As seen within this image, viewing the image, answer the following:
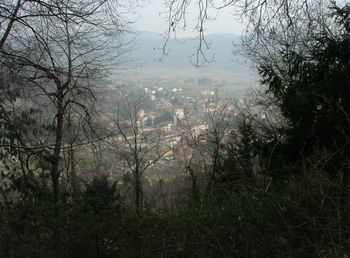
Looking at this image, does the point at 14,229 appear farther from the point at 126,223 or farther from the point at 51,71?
the point at 51,71

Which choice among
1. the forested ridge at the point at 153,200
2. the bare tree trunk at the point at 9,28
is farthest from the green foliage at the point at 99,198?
the bare tree trunk at the point at 9,28

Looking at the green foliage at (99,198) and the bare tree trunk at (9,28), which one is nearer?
the bare tree trunk at (9,28)

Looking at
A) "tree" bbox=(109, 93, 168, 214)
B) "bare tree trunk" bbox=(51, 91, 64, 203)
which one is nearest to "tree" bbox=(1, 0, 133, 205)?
"bare tree trunk" bbox=(51, 91, 64, 203)

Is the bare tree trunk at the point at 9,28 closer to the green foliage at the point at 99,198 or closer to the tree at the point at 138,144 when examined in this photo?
the green foliage at the point at 99,198

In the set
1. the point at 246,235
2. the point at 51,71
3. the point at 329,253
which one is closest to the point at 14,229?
the point at 51,71

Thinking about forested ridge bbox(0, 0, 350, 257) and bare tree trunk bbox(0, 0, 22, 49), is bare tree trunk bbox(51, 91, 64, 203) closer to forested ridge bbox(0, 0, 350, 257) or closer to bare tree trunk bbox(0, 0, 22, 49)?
forested ridge bbox(0, 0, 350, 257)

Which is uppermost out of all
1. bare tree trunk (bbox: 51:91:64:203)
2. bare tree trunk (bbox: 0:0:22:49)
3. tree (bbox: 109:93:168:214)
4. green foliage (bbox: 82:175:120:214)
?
bare tree trunk (bbox: 0:0:22:49)

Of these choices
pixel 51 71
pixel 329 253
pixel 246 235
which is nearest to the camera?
pixel 329 253

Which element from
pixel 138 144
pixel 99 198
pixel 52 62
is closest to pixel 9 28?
pixel 52 62

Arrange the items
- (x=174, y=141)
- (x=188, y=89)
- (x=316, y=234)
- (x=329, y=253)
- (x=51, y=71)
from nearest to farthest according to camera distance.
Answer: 1. (x=329, y=253)
2. (x=316, y=234)
3. (x=51, y=71)
4. (x=174, y=141)
5. (x=188, y=89)

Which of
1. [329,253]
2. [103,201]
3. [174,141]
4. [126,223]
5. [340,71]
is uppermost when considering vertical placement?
[340,71]

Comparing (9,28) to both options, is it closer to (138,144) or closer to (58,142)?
(58,142)
